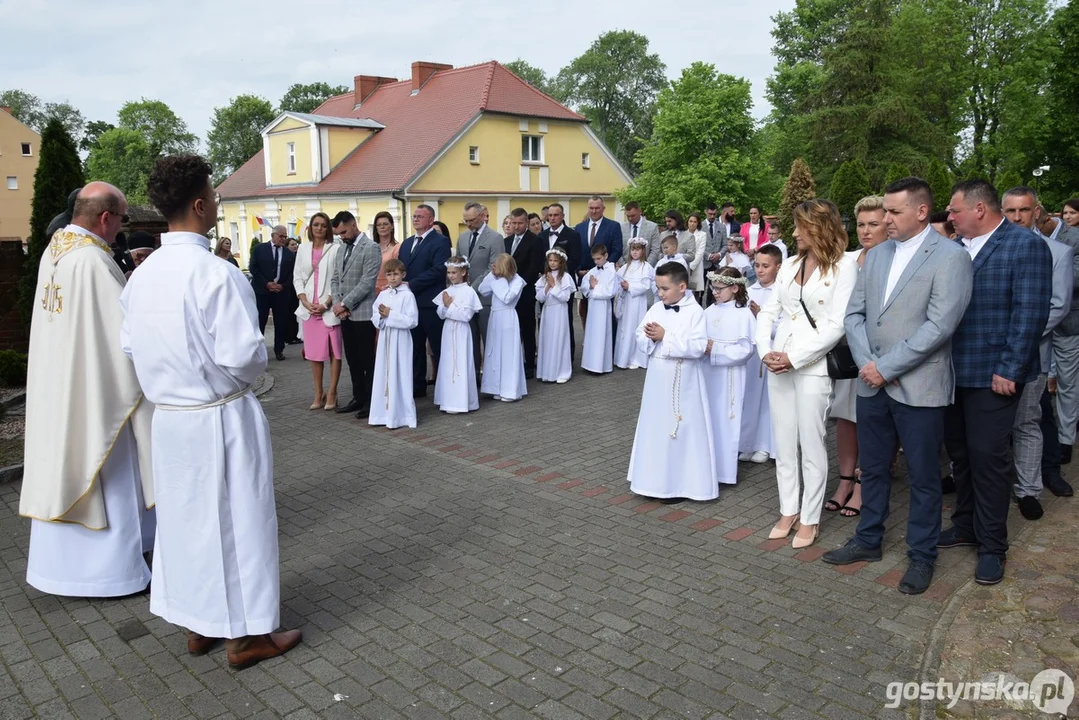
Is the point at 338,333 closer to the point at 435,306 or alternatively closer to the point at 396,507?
the point at 435,306

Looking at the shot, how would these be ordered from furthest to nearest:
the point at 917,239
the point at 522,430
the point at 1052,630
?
1. the point at 522,430
2. the point at 917,239
3. the point at 1052,630

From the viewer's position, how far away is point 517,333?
10328 millimetres

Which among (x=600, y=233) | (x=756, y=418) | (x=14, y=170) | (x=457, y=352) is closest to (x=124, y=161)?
(x=14, y=170)

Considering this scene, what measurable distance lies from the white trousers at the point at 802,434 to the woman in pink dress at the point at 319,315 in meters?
5.52

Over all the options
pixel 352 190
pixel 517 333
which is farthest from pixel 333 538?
pixel 352 190

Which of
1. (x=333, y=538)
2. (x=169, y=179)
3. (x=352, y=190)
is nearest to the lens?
(x=169, y=179)

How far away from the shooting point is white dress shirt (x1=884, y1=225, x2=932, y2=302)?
4879 mm

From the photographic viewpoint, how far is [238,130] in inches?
2645

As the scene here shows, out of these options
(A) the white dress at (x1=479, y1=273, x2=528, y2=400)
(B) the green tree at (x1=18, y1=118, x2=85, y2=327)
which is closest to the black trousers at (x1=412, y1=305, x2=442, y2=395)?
(A) the white dress at (x1=479, y1=273, x2=528, y2=400)

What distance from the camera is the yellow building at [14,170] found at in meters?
60.6

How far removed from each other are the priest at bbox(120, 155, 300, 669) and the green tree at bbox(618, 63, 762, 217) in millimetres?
38861

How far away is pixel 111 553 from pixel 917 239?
4915mm

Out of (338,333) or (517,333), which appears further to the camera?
(517,333)

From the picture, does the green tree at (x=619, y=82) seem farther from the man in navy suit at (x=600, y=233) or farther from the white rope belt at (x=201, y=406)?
the white rope belt at (x=201, y=406)
